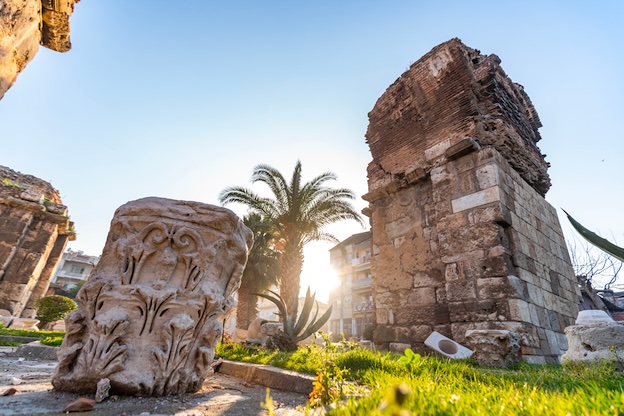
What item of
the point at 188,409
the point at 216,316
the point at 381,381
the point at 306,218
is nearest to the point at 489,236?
the point at 381,381

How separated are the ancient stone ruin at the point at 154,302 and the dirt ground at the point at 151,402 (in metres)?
0.12

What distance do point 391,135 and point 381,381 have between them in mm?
5132

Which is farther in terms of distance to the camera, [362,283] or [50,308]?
[362,283]

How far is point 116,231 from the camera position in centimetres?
253

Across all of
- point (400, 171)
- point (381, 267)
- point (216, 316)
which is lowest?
point (216, 316)

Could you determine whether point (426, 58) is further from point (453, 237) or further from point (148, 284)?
point (148, 284)

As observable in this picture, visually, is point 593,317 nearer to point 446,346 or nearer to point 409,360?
point 446,346

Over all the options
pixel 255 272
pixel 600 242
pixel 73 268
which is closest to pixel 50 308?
pixel 255 272

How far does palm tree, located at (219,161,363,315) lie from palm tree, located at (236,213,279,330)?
5.03 feet

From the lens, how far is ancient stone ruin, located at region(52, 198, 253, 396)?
82.0 inches

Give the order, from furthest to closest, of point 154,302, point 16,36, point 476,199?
point 476,199
point 16,36
point 154,302

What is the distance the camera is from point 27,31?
3.48 meters

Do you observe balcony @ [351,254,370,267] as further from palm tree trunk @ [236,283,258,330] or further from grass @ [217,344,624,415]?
grass @ [217,344,624,415]

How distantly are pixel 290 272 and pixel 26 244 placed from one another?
8.54 metres
